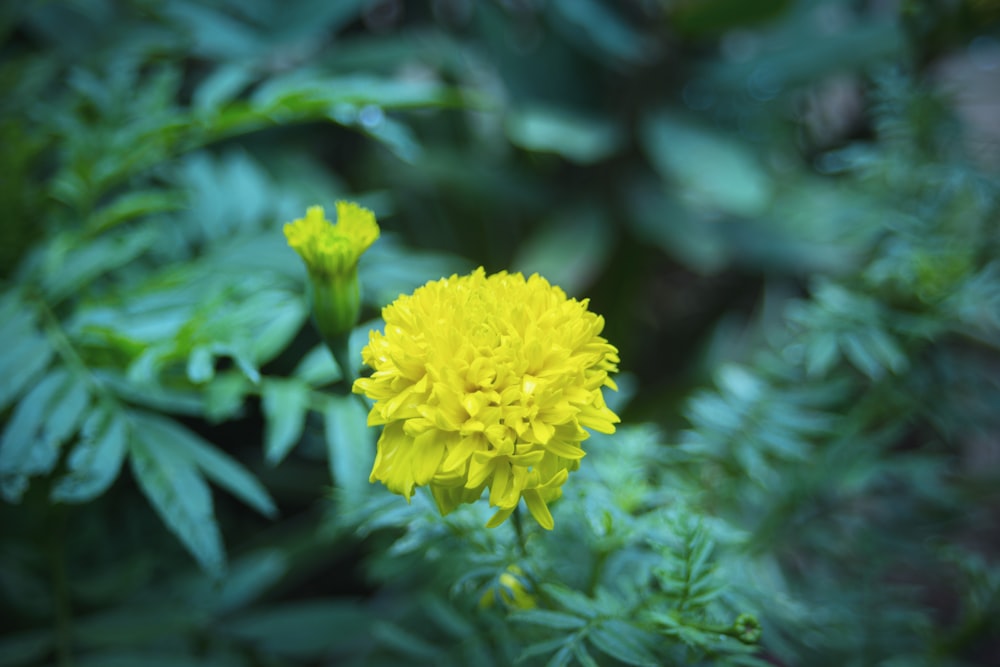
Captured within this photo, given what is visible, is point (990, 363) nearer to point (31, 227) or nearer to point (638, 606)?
point (638, 606)

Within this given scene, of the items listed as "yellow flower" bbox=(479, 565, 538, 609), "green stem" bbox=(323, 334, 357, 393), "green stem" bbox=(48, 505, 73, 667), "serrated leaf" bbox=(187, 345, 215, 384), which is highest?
"green stem" bbox=(323, 334, 357, 393)

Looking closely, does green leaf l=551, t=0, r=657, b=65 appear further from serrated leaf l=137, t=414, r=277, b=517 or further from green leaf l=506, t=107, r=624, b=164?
serrated leaf l=137, t=414, r=277, b=517

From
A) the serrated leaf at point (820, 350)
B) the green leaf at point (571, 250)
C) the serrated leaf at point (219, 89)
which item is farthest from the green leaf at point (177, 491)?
the green leaf at point (571, 250)

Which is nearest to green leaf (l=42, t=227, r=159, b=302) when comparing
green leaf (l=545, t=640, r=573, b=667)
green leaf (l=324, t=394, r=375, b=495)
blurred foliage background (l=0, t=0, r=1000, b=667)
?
blurred foliage background (l=0, t=0, r=1000, b=667)

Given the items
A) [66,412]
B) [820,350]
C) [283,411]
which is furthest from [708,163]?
[66,412]

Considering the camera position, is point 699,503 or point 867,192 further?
point 867,192

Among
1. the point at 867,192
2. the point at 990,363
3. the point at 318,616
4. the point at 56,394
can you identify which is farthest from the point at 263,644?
the point at 990,363

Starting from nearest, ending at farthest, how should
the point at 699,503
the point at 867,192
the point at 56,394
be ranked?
1. the point at 56,394
2. the point at 699,503
3. the point at 867,192

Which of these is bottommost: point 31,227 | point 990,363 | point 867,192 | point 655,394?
point 31,227
